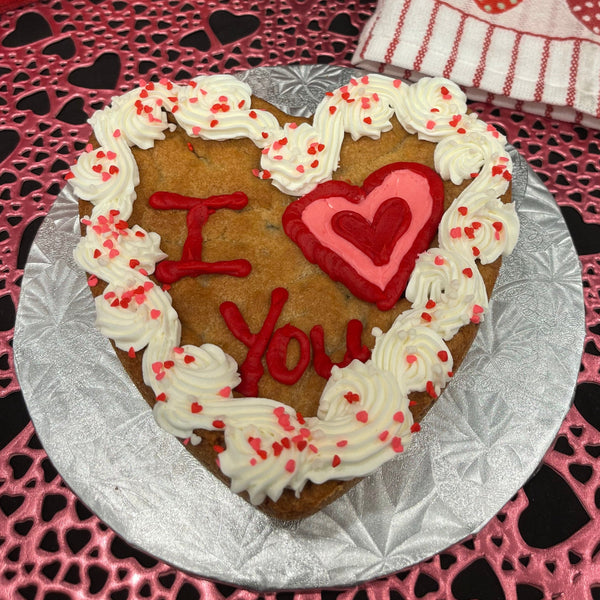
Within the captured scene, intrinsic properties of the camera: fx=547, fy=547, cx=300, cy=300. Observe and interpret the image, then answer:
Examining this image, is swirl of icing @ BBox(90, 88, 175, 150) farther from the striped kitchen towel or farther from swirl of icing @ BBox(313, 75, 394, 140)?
the striped kitchen towel

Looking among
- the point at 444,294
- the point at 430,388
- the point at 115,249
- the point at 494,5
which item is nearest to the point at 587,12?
the point at 494,5

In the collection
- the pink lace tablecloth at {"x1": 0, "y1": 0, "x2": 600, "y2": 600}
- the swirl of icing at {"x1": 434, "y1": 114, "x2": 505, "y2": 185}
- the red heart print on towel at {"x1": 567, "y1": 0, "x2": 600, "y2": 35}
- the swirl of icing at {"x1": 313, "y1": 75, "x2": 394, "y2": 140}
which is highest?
the red heart print on towel at {"x1": 567, "y1": 0, "x2": 600, "y2": 35}

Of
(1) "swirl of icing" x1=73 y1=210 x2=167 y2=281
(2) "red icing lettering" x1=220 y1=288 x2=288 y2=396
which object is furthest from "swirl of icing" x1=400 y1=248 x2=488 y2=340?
(1) "swirl of icing" x1=73 y1=210 x2=167 y2=281

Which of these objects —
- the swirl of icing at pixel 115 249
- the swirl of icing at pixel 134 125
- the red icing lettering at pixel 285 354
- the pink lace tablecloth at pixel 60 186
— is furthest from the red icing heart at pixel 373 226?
the pink lace tablecloth at pixel 60 186

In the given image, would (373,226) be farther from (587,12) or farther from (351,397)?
(587,12)

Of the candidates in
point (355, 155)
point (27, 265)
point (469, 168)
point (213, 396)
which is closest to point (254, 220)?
point (355, 155)

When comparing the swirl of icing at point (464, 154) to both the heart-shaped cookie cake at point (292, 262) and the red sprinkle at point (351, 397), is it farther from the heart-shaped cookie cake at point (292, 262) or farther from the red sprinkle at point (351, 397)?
the red sprinkle at point (351, 397)

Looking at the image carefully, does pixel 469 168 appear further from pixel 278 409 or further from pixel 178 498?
pixel 178 498
